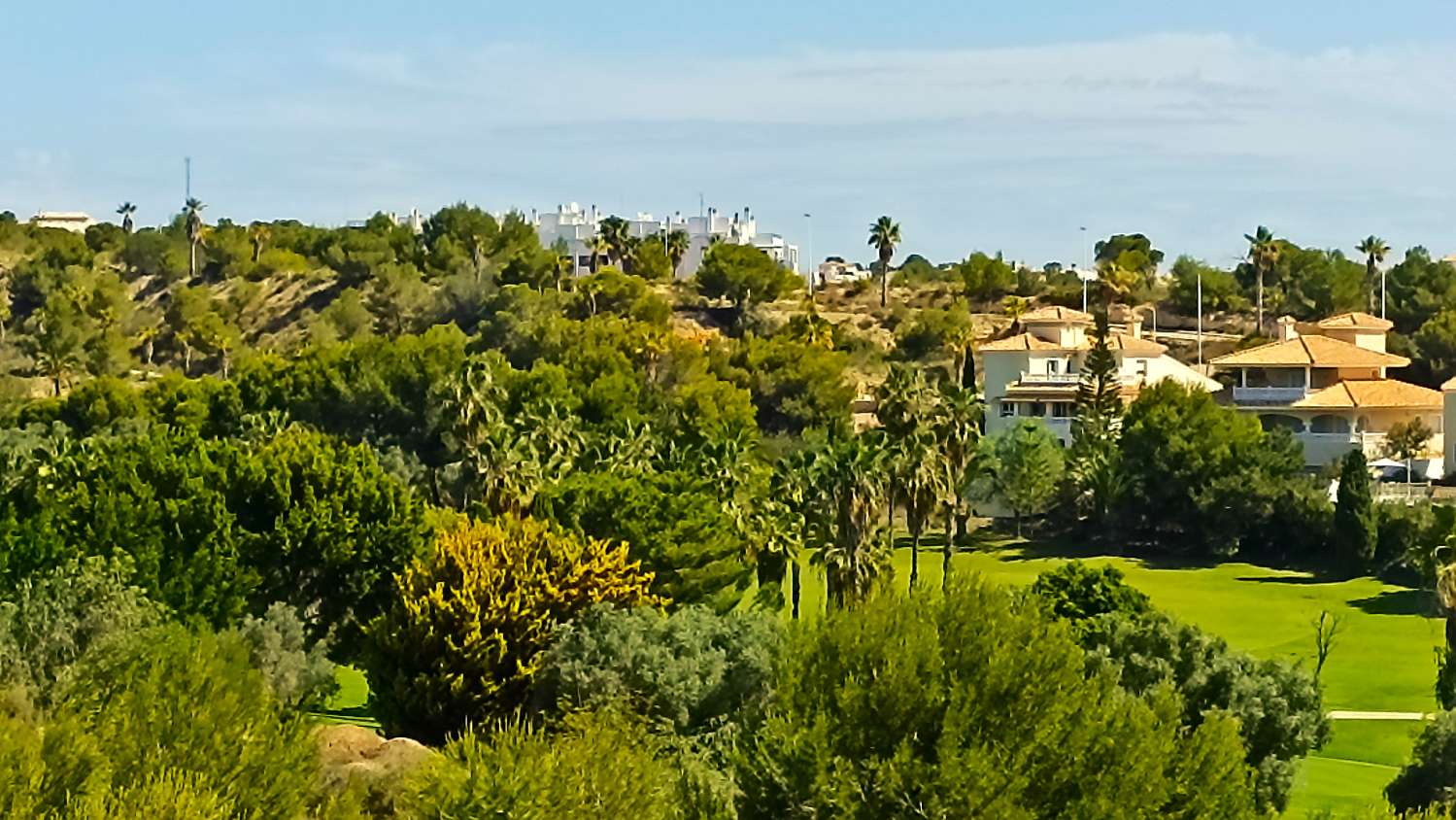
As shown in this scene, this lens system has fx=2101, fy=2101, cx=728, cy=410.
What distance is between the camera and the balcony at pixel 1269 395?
9338 cm

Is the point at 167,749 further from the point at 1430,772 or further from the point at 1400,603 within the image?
the point at 1400,603

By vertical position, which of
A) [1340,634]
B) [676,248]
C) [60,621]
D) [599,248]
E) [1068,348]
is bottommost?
[1340,634]

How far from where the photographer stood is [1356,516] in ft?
248

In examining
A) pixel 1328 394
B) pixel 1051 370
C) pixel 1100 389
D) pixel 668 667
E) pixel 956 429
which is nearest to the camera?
pixel 668 667

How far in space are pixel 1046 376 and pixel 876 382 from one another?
13.9 m

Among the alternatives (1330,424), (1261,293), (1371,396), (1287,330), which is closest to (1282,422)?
(1330,424)

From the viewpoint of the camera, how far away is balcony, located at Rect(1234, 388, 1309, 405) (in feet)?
306

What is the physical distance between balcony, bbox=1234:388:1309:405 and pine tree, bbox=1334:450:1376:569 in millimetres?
16356

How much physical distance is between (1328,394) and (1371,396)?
177 centimetres

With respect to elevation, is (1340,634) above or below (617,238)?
below

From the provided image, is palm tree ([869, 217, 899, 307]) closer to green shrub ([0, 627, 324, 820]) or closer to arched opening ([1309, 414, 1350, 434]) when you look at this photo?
arched opening ([1309, 414, 1350, 434])

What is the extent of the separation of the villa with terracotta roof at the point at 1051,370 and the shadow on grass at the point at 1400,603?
1067 inches

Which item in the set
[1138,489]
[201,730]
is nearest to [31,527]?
[201,730]

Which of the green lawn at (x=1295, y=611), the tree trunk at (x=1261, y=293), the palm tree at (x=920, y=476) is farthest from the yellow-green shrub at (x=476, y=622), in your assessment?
the tree trunk at (x=1261, y=293)
